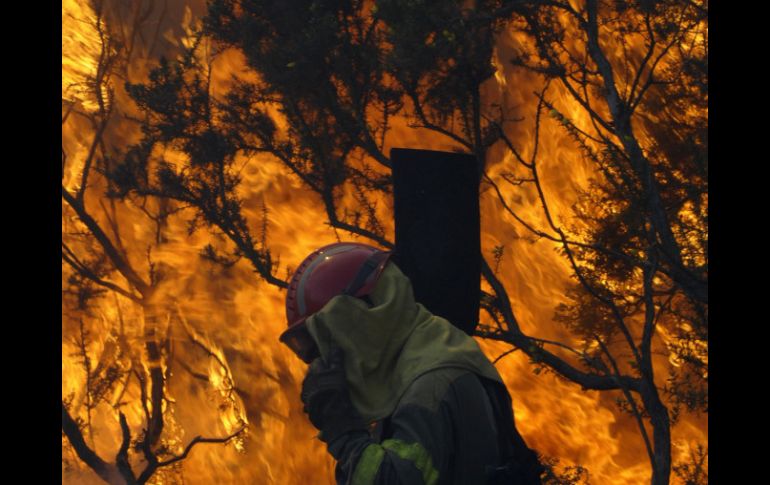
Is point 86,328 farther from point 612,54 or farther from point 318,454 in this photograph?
point 612,54

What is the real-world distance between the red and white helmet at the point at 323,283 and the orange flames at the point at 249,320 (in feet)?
12.6

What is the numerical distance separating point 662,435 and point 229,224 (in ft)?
9.16

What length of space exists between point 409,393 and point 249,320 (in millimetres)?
5045

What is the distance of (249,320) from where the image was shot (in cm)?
743

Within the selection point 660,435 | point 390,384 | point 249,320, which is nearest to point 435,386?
point 390,384

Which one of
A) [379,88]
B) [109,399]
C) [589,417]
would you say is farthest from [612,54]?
[109,399]

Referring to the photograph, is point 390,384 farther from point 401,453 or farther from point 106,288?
point 106,288

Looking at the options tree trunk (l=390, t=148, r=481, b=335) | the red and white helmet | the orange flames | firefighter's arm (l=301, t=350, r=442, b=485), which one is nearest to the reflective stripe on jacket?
firefighter's arm (l=301, t=350, r=442, b=485)

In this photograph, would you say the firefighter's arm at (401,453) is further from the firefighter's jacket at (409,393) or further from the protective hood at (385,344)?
the protective hood at (385,344)

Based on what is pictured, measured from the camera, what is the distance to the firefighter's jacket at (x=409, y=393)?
245 centimetres

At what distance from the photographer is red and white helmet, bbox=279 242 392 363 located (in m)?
2.75

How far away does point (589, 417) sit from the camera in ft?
21.9

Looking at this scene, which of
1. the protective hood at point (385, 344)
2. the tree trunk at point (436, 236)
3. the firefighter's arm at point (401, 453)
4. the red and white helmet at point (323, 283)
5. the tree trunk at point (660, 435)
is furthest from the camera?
the tree trunk at point (660, 435)

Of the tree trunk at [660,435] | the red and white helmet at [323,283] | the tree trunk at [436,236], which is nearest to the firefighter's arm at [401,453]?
the red and white helmet at [323,283]
